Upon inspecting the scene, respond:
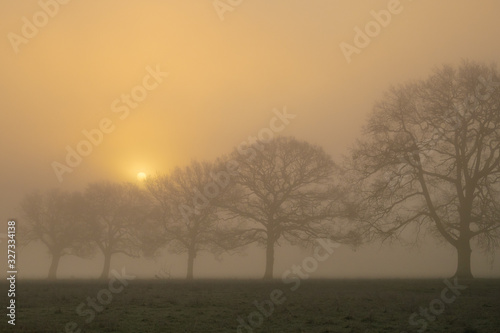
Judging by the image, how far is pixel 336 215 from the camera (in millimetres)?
38750

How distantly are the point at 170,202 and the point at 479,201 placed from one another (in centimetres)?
2835

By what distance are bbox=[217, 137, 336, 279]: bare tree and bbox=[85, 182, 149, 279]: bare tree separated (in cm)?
1688

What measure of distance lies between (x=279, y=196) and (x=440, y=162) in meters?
14.8

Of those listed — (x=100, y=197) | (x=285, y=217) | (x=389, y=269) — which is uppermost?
(x=100, y=197)

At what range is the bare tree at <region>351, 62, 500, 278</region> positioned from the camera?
92.8ft

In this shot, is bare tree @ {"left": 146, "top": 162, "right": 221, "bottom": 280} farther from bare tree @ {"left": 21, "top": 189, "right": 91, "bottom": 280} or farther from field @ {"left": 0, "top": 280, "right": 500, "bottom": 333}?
field @ {"left": 0, "top": 280, "right": 500, "bottom": 333}

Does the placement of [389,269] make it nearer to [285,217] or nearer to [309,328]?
[285,217]

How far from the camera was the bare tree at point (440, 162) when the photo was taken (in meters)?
28.3

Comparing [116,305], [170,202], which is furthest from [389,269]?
[116,305]
